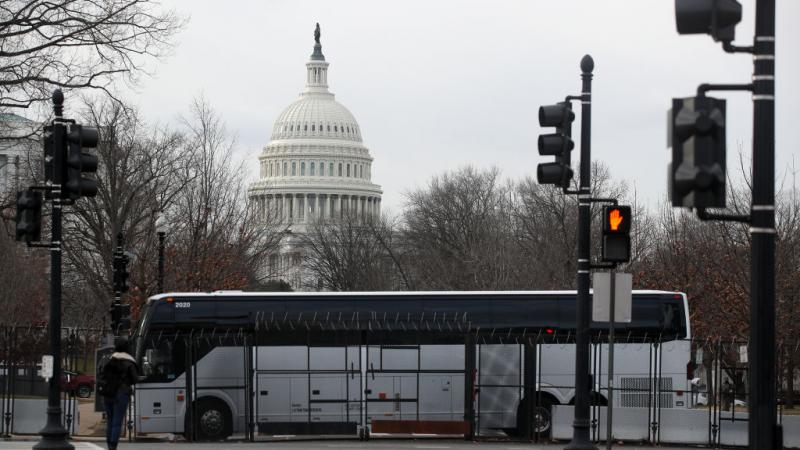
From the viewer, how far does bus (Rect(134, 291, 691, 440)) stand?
30578 millimetres

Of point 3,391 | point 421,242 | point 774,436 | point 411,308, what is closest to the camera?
point 774,436

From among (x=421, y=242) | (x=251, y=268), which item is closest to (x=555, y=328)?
(x=251, y=268)

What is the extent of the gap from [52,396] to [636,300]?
52.0 feet

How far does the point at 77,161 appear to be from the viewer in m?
19.8

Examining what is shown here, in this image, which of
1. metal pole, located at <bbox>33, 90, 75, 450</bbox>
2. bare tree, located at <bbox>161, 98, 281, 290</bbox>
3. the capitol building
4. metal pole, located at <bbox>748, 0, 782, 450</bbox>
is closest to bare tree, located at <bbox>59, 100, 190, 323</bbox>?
bare tree, located at <bbox>161, 98, 281, 290</bbox>

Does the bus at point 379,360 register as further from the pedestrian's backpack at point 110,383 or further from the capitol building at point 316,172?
the capitol building at point 316,172

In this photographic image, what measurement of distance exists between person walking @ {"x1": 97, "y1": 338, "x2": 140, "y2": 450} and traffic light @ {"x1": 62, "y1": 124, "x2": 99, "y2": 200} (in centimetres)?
285

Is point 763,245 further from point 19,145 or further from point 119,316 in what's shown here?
point 19,145

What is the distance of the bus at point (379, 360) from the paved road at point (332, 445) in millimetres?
636

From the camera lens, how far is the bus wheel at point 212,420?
30641 mm

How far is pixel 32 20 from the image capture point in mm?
30031

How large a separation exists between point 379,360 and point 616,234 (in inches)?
476

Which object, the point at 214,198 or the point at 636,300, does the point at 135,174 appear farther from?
the point at 636,300

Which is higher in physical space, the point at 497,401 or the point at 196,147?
the point at 196,147
